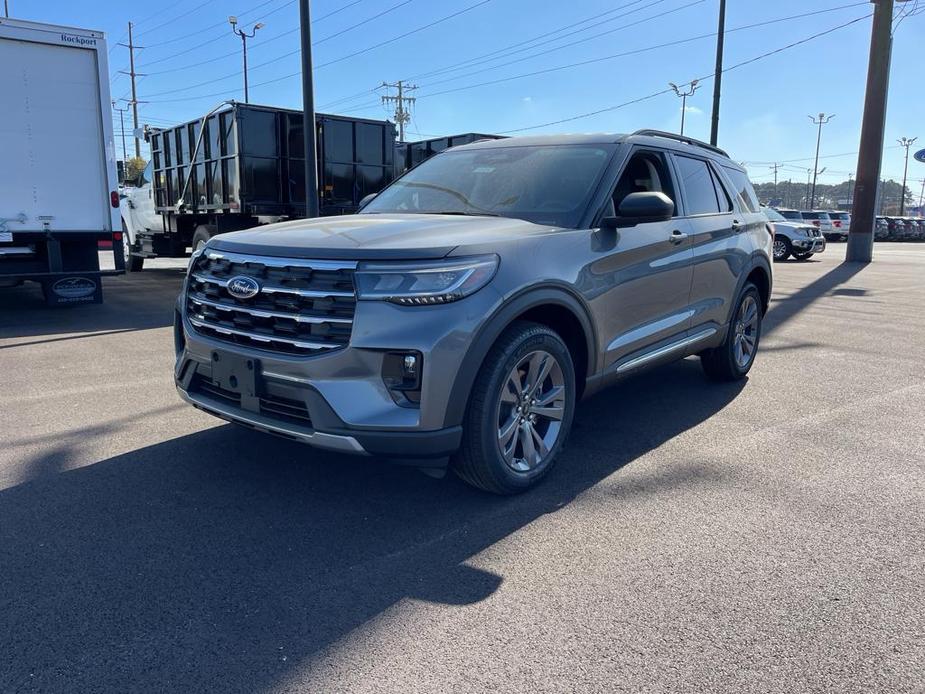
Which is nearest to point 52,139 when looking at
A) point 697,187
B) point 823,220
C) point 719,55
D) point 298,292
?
point 298,292

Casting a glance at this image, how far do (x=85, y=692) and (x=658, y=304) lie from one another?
3657 millimetres

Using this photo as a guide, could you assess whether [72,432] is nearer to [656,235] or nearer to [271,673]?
[271,673]

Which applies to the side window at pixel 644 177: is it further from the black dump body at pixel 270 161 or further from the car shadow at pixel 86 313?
the black dump body at pixel 270 161

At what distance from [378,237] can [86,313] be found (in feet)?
25.6

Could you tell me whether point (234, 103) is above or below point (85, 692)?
above

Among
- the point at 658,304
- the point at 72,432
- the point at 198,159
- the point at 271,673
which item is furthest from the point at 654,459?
the point at 198,159

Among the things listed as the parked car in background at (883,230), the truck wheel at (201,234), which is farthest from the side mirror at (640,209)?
the parked car in background at (883,230)

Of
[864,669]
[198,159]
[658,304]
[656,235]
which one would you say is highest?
[198,159]

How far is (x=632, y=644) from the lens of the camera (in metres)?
2.54

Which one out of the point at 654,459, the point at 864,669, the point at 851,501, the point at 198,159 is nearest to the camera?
the point at 864,669

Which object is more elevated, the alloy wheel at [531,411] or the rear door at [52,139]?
the rear door at [52,139]

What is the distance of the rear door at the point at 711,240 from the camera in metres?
5.20

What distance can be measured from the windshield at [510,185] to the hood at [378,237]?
27cm

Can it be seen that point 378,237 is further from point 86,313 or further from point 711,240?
point 86,313
